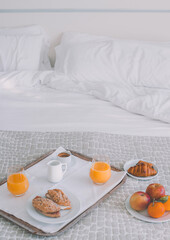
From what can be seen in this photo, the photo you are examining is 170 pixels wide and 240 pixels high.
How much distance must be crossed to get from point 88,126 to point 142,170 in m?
0.60

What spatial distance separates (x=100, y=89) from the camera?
247cm

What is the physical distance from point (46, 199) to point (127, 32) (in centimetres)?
207

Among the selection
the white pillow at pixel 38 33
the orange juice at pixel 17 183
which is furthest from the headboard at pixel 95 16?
the orange juice at pixel 17 183

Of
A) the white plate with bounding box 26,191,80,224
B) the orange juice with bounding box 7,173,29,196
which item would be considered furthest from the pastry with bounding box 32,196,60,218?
the orange juice with bounding box 7,173,29,196

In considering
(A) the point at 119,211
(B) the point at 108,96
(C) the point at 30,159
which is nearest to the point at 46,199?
(A) the point at 119,211

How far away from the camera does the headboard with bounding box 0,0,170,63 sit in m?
2.89

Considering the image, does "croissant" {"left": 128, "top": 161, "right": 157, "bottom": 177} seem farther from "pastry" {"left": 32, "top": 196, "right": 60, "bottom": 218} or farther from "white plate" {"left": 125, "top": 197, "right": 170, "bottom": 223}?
"pastry" {"left": 32, "top": 196, "right": 60, "bottom": 218}

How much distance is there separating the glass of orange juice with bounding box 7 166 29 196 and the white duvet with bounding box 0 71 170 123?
1047mm

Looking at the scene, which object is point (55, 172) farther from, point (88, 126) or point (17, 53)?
point (17, 53)

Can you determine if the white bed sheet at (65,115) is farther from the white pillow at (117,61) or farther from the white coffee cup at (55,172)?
the white coffee cup at (55,172)

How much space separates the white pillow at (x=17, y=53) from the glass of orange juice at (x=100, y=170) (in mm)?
1588

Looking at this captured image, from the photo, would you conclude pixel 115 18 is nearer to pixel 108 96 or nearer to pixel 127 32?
pixel 127 32

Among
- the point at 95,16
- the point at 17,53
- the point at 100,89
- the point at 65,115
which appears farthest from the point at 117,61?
the point at 17,53

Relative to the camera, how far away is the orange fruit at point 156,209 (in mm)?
1302
